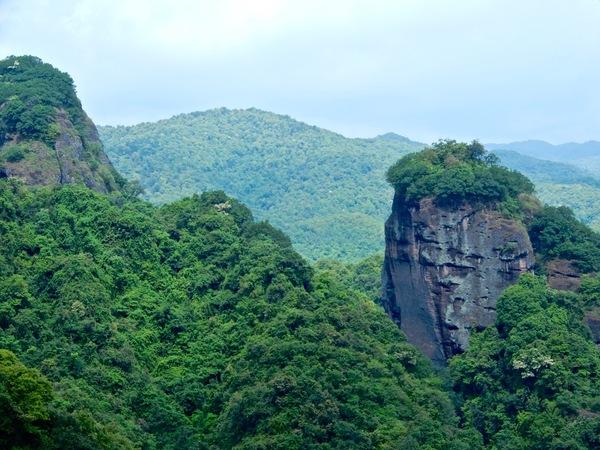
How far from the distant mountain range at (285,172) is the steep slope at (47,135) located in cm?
3306

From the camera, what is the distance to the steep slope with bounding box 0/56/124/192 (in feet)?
186

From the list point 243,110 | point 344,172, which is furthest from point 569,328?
point 243,110

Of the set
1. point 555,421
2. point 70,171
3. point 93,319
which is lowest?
point 555,421

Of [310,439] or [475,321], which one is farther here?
[475,321]

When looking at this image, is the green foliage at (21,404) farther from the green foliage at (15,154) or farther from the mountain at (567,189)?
the mountain at (567,189)

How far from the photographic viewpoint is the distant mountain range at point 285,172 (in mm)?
99812

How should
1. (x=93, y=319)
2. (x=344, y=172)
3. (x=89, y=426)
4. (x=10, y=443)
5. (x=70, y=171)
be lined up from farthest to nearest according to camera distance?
1. (x=344, y=172)
2. (x=70, y=171)
3. (x=93, y=319)
4. (x=89, y=426)
5. (x=10, y=443)

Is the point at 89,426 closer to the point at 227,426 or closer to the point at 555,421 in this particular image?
the point at 227,426

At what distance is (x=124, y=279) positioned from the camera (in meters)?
50.2

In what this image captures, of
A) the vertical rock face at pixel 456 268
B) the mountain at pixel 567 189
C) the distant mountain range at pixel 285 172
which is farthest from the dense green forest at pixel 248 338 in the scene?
the mountain at pixel 567 189

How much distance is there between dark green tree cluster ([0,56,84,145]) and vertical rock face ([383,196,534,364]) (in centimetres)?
1772

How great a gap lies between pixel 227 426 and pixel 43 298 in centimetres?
903

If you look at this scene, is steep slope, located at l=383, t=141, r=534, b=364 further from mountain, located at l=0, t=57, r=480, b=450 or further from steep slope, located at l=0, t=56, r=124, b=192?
steep slope, located at l=0, t=56, r=124, b=192

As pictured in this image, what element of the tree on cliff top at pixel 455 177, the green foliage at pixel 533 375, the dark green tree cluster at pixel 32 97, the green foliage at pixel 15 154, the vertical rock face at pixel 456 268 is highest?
the dark green tree cluster at pixel 32 97
